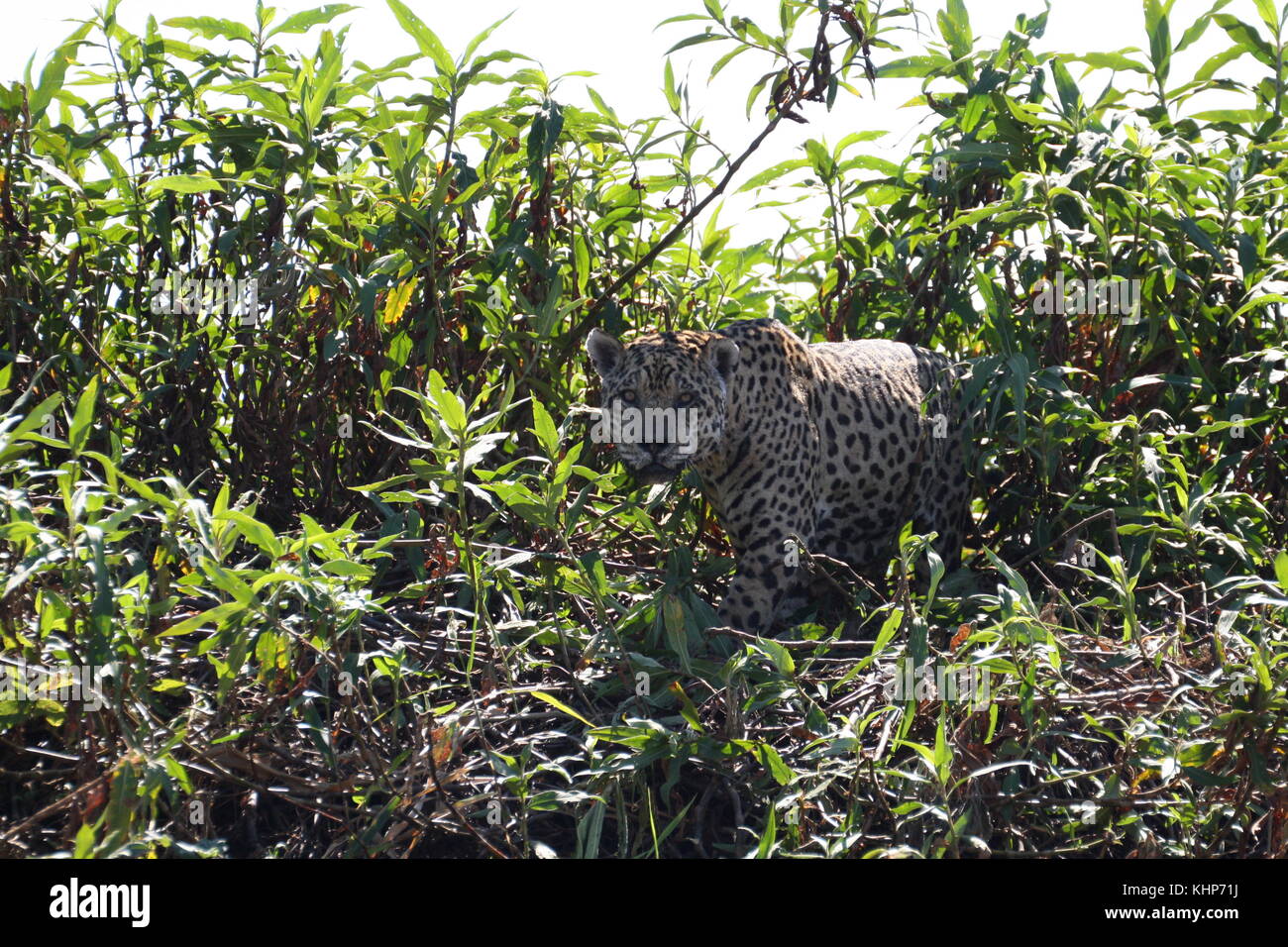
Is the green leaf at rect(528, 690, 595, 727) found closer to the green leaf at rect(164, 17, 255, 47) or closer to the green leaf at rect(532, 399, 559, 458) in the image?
the green leaf at rect(532, 399, 559, 458)

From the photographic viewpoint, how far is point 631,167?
682cm

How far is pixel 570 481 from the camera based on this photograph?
6273mm

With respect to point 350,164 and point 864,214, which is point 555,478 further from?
point 864,214

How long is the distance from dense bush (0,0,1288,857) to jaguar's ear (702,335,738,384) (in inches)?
20.2

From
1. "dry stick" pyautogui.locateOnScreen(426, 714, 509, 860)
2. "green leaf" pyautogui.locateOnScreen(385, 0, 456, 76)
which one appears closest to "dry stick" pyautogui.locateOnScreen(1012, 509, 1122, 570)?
"dry stick" pyautogui.locateOnScreen(426, 714, 509, 860)

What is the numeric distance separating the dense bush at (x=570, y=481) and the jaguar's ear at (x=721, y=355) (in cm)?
51

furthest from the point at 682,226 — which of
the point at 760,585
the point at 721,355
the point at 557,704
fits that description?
the point at 557,704

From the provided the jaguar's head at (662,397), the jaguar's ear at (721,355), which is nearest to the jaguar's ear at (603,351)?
the jaguar's head at (662,397)

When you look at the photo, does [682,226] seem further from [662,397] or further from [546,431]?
[546,431]

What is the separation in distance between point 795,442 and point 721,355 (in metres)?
0.54

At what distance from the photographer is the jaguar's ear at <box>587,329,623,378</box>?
6.07 meters

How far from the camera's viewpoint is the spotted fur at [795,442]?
19.7 ft

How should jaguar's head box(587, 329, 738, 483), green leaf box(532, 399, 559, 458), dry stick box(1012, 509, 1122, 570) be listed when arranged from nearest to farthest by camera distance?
green leaf box(532, 399, 559, 458)
dry stick box(1012, 509, 1122, 570)
jaguar's head box(587, 329, 738, 483)

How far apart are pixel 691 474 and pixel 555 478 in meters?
1.49
